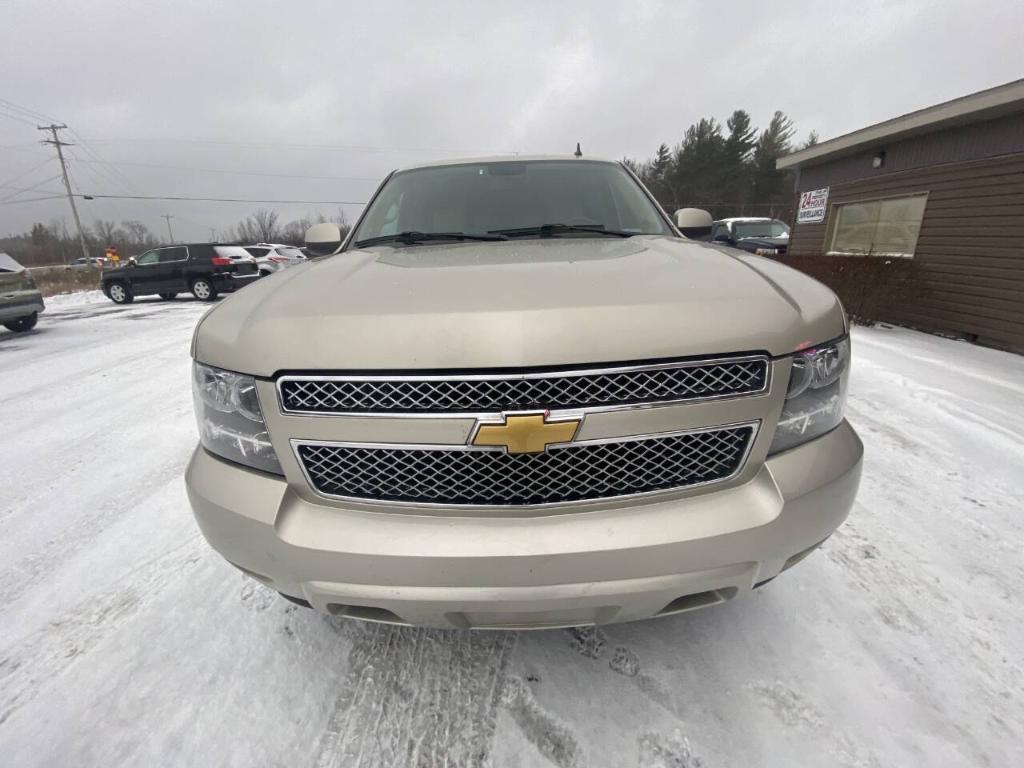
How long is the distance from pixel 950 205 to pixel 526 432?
1083 cm

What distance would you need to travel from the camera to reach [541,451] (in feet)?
4.12

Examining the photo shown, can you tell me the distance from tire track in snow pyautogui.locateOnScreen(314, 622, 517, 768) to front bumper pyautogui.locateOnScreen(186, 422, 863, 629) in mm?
441

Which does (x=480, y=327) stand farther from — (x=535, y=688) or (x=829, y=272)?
(x=829, y=272)

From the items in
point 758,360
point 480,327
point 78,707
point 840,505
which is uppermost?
point 480,327

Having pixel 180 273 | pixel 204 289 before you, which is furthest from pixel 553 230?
pixel 180 273

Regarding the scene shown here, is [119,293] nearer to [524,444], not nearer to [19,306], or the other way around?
[19,306]

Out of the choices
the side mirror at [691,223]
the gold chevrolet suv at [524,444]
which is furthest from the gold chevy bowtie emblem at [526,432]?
the side mirror at [691,223]

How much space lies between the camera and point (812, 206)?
41.0 feet

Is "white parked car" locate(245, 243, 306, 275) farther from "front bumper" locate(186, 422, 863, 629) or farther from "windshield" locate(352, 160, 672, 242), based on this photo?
"front bumper" locate(186, 422, 863, 629)

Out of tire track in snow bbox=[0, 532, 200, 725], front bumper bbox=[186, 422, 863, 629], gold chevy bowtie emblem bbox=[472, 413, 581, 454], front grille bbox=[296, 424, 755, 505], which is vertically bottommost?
tire track in snow bbox=[0, 532, 200, 725]

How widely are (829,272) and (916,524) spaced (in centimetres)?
757

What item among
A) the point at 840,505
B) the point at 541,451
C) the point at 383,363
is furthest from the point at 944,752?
the point at 383,363

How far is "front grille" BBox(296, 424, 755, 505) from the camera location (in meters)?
1.29

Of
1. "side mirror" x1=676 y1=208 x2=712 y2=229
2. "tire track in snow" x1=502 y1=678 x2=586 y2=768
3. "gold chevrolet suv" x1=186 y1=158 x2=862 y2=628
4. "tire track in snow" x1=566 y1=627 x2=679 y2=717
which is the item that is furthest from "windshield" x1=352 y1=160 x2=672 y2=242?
"tire track in snow" x1=502 y1=678 x2=586 y2=768
